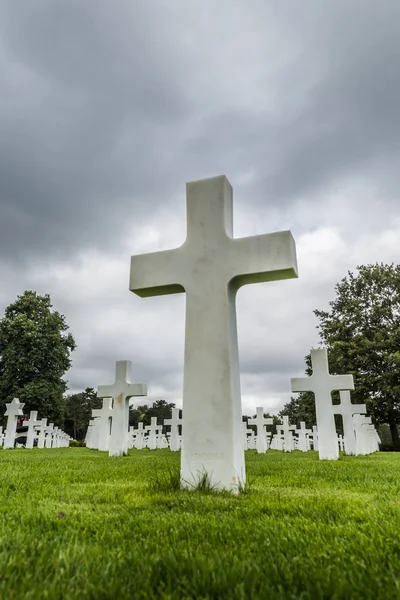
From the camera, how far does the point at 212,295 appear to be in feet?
15.7

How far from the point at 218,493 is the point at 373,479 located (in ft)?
7.76

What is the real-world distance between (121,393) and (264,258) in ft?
35.4

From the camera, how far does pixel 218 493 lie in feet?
13.1

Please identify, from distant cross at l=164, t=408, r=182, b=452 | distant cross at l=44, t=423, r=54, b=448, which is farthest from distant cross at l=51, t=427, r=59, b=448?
distant cross at l=164, t=408, r=182, b=452

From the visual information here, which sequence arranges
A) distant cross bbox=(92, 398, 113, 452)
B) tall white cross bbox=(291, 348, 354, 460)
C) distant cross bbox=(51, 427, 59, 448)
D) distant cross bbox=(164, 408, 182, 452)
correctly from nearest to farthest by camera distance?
tall white cross bbox=(291, 348, 354, 460) → distant cross bbox=(92, 398, 113, 452) → distant cross bbox=(164, 408, 182, 452) → distant cross bbox=(51, 427, 59, 448)

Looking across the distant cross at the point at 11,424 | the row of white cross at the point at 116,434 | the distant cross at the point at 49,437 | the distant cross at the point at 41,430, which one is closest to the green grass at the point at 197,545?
the row of white cross at the point at 116,434

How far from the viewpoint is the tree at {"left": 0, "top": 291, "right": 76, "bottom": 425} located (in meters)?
32.9

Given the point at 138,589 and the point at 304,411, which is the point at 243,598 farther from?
the point at 304,411

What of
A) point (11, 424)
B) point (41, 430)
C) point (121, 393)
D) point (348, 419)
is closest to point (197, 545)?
point (121, 393)

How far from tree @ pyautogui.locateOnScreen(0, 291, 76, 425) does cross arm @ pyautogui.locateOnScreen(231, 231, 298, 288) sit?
103 ft

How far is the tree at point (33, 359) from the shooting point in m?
32.9

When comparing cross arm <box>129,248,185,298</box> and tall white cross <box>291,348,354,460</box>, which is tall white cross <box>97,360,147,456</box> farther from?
cross arm <box>129,248,185,298</box>

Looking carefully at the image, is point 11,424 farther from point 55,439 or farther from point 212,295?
point 212,295

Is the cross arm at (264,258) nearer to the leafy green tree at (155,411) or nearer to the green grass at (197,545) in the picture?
the green grass at (197,545)
